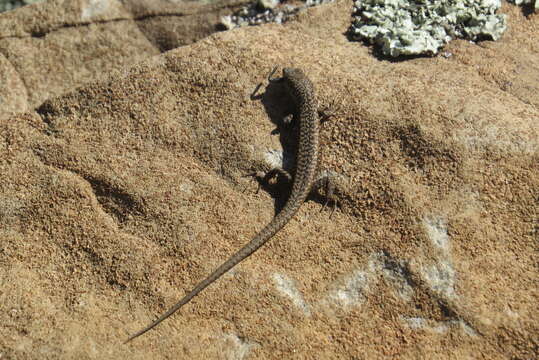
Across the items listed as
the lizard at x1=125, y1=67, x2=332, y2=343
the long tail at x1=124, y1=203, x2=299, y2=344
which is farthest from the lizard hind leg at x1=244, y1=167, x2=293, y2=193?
the long tail at x1=124, y1=203, x2=299, y2=344

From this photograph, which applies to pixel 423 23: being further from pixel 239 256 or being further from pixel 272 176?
pixel 239 256

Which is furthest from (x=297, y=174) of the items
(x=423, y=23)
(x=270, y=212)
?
(x=423, y=23)

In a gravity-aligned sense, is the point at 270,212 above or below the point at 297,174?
below

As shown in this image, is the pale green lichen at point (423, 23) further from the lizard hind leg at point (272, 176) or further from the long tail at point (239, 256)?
the long tail at point (239, 256)

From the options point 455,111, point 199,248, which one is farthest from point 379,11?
point 199,248

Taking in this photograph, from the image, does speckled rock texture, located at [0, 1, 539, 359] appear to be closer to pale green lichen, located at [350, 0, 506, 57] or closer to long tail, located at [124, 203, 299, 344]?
long tail, located at [124, 203, 299, 344]
